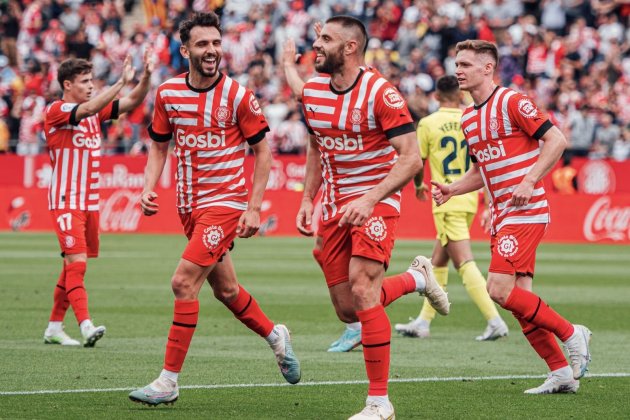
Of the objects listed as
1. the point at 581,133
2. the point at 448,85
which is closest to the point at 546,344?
the point at 448,85

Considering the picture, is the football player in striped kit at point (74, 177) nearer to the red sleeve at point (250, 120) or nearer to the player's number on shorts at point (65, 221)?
the player's number on shorts at point (65, 221)

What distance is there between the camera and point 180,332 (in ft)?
25.4

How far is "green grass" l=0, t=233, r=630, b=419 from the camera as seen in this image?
7.65m

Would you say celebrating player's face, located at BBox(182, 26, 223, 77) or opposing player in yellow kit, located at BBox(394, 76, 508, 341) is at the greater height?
celebrating player's face, located at BBox(182, 26, 223, 77)

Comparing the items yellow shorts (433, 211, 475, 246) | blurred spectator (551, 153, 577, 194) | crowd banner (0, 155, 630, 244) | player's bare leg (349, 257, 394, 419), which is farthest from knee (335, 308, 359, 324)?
blurred spectator (551, 153, 577, 194)

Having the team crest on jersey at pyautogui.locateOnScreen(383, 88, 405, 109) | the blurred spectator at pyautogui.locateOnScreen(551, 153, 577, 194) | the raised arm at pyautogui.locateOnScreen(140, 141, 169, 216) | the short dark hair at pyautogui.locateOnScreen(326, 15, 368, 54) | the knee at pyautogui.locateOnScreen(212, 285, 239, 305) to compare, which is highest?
the short dark hair at pyautogui.locateOnScreen(326, 15, 368, 54)

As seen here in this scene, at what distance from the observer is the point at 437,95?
40.3 feet

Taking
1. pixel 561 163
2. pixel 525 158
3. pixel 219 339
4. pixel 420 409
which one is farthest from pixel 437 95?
pixel 561 163

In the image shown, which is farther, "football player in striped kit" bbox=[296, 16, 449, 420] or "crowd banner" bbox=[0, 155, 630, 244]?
"crowd banner" bbox=[0, 155, 630, 244]

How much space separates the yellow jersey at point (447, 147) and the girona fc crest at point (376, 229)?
188 inches

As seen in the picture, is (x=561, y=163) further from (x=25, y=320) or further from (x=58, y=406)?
(x=58, y=406)

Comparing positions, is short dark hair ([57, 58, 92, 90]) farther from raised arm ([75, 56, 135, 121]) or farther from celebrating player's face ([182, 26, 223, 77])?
celebrating player's face ([182, 26, 223, 77])

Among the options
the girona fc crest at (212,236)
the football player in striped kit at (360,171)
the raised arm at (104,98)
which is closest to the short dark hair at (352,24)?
the football player in striped kit at (360,171)

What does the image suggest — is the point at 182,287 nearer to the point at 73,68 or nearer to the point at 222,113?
the point at 222,113
